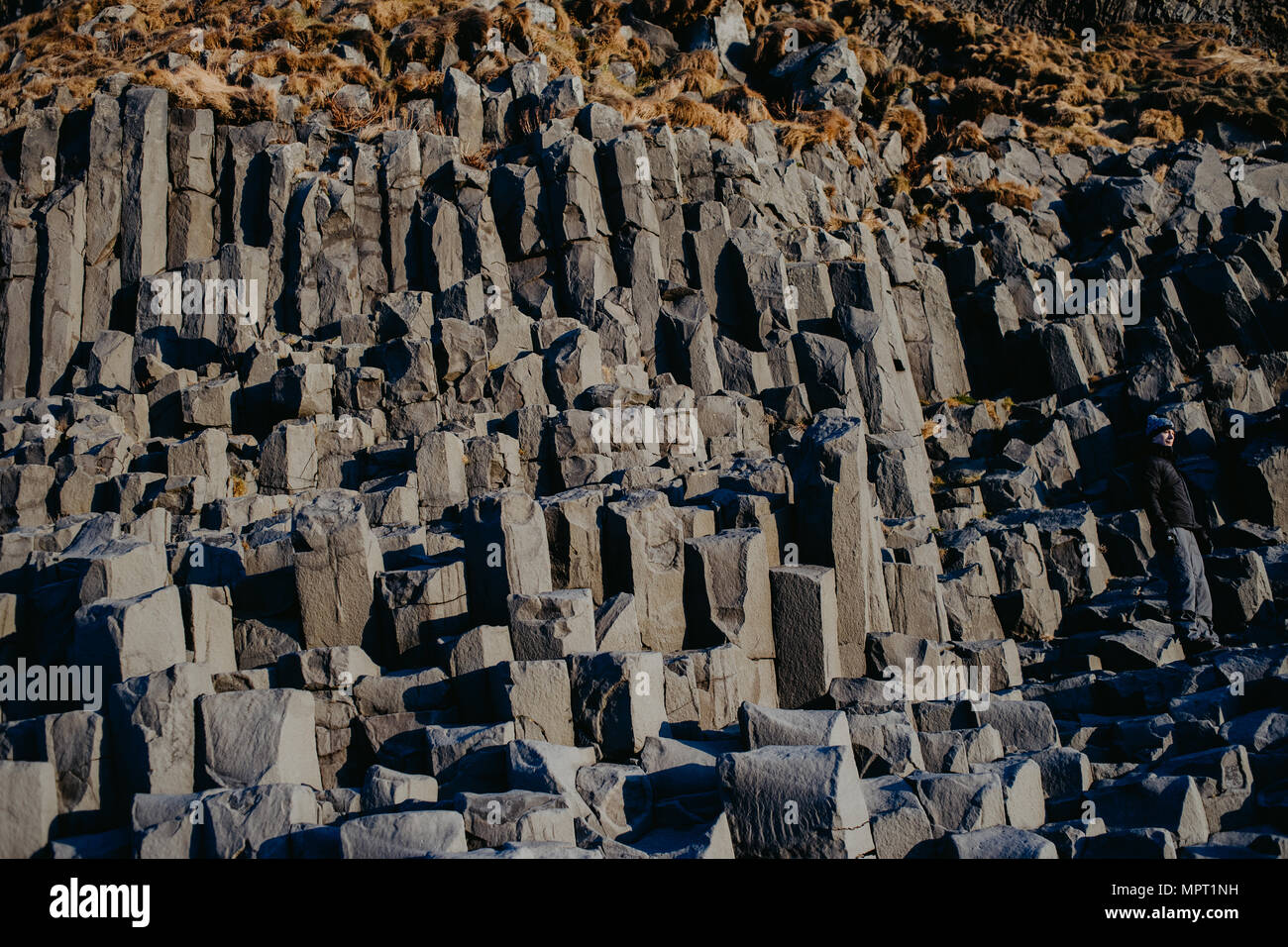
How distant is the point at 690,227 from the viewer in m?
18.4

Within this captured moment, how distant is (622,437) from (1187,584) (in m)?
6.98

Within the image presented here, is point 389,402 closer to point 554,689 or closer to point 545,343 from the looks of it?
point 545,343

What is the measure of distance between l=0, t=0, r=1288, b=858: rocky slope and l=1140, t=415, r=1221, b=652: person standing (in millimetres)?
273

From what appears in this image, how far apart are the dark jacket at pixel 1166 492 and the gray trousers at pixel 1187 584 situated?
4.76 ft

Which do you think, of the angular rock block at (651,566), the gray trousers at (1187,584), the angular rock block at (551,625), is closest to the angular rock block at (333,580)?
the angular rock block at (551,625)

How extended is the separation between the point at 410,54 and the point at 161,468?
14384 mm

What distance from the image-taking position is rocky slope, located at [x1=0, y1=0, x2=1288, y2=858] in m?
7.28

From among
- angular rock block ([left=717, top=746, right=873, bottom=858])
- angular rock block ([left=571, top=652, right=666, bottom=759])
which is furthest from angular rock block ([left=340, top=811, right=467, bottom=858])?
angular rock block ([left=571, top=652, right=666, bottom=759])

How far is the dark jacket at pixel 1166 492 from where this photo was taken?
13.1m

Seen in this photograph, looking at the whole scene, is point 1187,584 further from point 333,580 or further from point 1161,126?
point 1161,126

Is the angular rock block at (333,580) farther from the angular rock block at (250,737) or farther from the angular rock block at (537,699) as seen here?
the angular rock block at (537,699)

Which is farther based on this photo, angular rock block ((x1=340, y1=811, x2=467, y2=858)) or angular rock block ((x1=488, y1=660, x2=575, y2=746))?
angular rock block ((x1=488, y1=660, x2=575, y2=746))

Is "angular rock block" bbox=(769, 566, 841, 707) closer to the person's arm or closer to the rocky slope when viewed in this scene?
the rocky slope

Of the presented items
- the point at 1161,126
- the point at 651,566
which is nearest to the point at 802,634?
the point at 651,566
